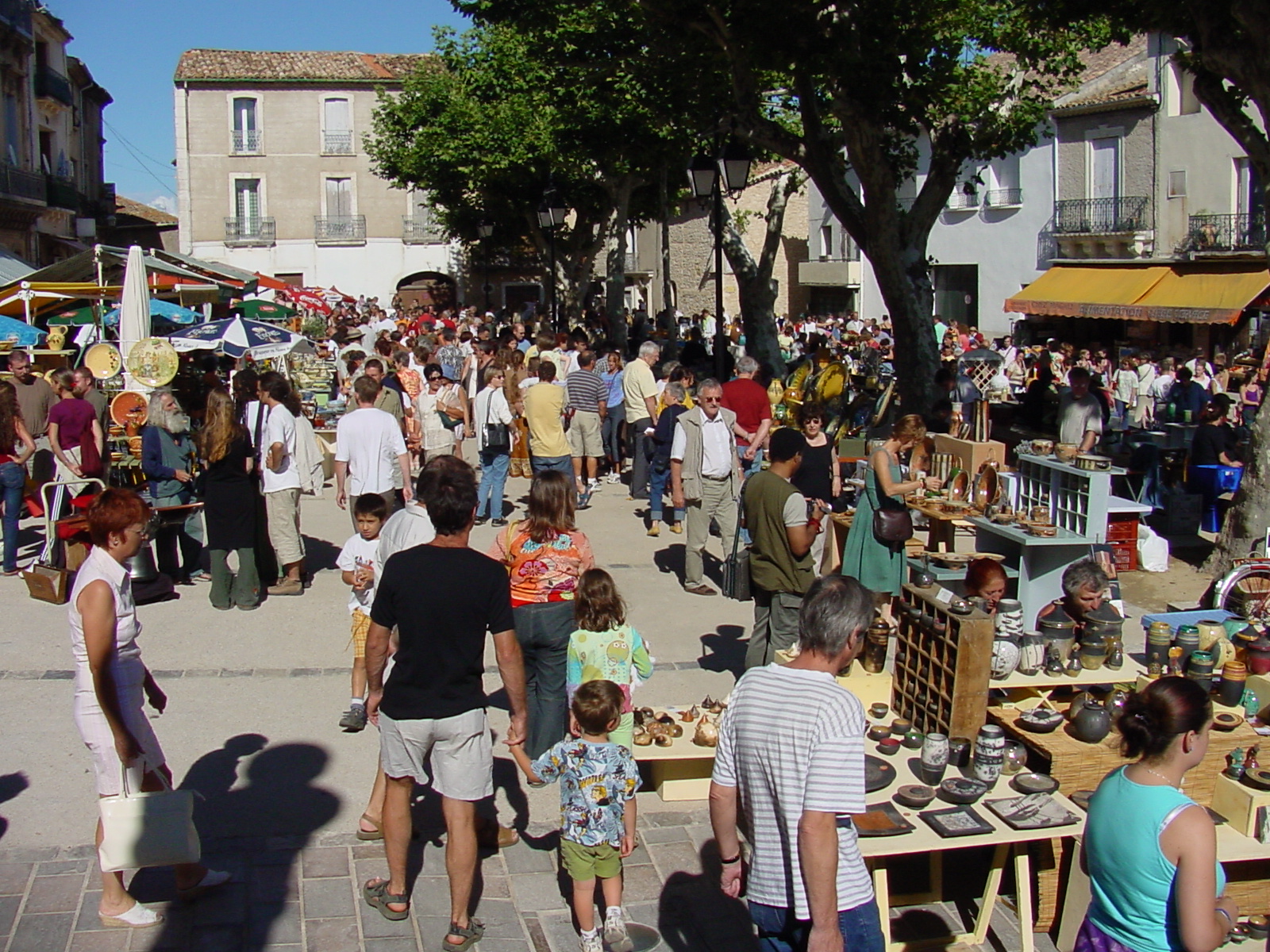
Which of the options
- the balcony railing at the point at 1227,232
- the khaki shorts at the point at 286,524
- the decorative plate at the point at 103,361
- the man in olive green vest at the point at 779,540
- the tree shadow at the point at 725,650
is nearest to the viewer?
the man in olive green vest at the point at 779,540

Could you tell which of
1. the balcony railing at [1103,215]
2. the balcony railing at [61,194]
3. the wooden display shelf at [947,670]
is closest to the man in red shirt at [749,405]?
the wooden display shelf at [947,670]

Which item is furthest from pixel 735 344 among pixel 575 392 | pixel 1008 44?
pixel 575 392

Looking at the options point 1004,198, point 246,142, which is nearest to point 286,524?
point 1004,198

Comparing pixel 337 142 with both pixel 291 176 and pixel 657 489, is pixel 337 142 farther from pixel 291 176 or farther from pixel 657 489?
pixel 657 489

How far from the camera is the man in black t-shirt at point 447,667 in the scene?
13.5ft

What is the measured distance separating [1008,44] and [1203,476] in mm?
6594

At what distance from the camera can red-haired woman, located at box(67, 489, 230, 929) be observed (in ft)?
13.7

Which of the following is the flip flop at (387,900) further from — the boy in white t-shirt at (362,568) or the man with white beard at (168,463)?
the man with white beard at (168,463)

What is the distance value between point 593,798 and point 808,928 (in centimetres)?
122

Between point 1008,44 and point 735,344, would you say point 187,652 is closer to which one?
point 1008,44

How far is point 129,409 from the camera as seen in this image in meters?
11.6

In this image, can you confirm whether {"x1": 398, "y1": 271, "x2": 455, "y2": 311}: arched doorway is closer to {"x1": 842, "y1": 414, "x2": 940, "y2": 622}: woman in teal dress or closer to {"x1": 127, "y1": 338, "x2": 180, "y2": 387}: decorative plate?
{"x1": 127, "y1": 338, "x2": 180, "y2": 387}: decorative plate

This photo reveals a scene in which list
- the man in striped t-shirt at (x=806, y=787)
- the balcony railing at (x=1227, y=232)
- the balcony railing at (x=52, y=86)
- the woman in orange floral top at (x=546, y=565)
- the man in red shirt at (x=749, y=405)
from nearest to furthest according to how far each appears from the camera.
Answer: the man in striped t-shirt at (x=806, y=787)
the woman in orange floral top at (x=546, y=565)
the man in red shirt at (x=749, y=405)
the balcony railing at (x=1227, y=232)
the balcony railing at (x=52, y=86)

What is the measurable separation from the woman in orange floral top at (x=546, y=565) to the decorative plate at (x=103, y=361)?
Answer: 9333mm
